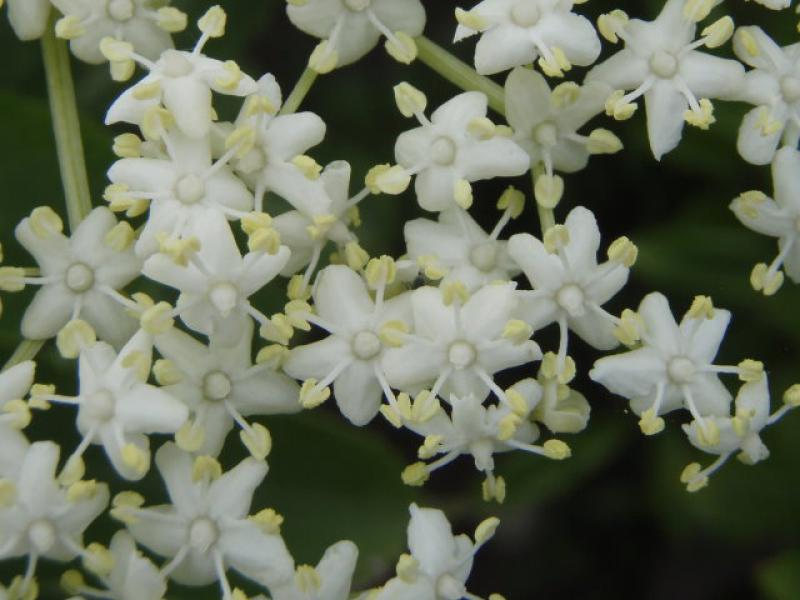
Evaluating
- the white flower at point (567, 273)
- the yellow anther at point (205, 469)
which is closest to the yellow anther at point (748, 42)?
the white flower at point (567, 273)

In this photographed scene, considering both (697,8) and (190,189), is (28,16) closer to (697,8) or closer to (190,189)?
(190,189)

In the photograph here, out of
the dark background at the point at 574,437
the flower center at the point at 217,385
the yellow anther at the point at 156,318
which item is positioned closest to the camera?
the yellow anther at the point at 156,318

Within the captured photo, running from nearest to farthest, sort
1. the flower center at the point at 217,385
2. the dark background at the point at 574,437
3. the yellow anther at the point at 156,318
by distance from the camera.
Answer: the yellow anther at the point at 156,318 < the flower center at the point at 217,385 < the dark background at the point at 574,437

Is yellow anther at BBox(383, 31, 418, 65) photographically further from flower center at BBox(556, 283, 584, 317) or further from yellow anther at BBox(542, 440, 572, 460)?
yellow anther at BBox(542, 440, 572, 460)

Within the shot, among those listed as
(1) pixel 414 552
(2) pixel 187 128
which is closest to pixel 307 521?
(1) pixel 414 552

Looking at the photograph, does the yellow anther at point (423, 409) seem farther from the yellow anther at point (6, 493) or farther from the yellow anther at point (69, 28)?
the yellow anther at point (69, 28)

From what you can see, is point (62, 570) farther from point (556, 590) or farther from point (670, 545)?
point (670, 545)
